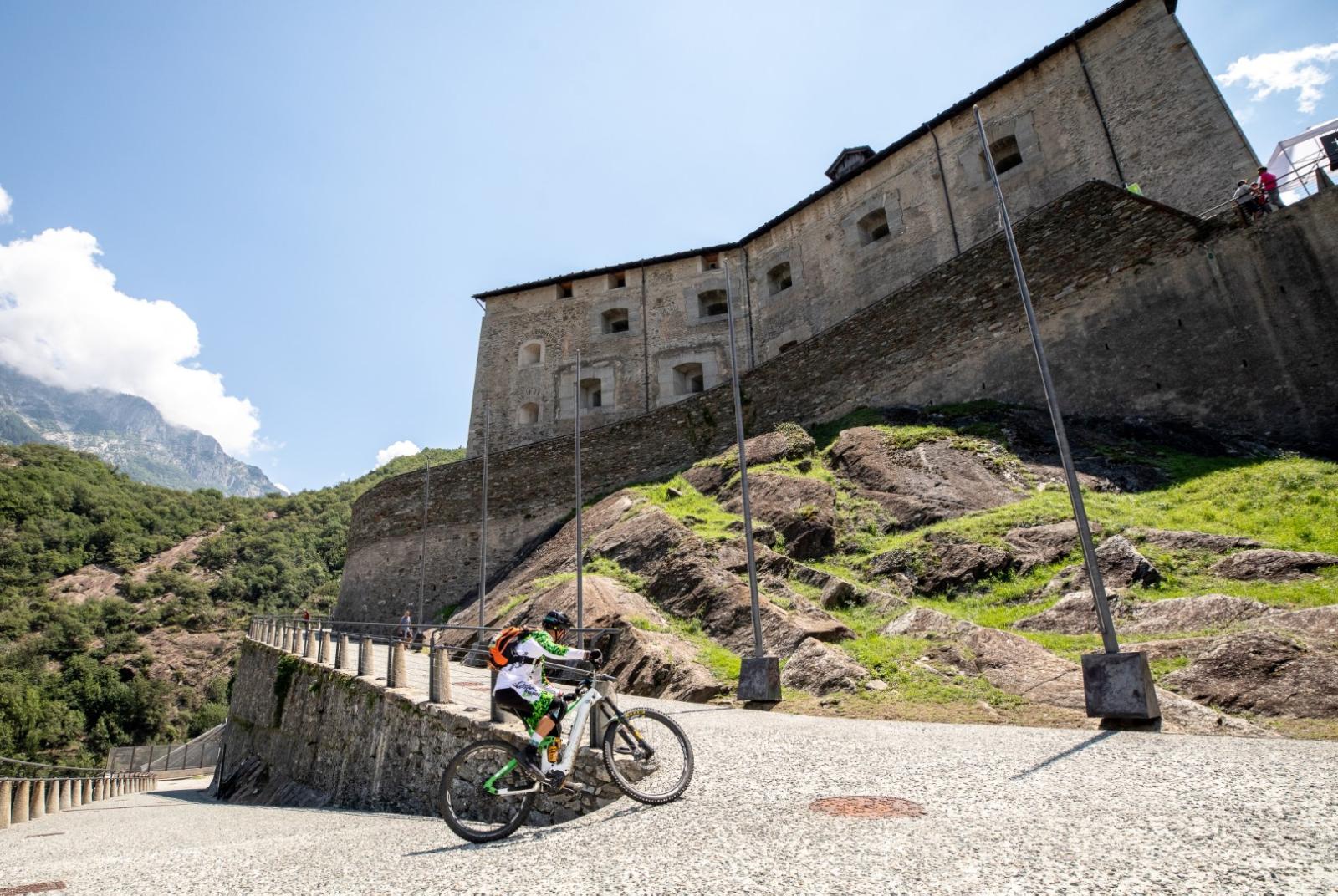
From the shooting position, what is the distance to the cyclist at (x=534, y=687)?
4.71 m

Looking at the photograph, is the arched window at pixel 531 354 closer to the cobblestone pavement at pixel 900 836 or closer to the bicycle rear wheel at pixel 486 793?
the cobblestone pavement at pixel 900 836

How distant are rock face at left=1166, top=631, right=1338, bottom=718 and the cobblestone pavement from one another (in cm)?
108

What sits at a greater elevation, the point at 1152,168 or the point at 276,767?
the point at 1152,168

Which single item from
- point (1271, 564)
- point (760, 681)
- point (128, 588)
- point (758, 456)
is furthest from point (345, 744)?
point (128, 588)

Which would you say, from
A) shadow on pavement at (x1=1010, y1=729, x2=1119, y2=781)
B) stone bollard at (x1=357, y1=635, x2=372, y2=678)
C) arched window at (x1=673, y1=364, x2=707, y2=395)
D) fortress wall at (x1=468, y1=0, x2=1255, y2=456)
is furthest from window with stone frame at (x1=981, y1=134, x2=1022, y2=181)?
stone bollard at (x1=357, y1=635, x2=372, y2=678)

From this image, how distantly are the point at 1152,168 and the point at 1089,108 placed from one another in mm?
3133

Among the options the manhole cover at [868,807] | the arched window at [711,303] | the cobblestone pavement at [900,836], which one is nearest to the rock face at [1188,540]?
the cobblestone pavement at [900,836]

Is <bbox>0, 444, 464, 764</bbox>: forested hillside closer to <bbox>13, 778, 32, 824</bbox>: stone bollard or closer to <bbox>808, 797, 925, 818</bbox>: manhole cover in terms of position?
<bbox>13, 778, 32, 824</bbox>: stone bollard

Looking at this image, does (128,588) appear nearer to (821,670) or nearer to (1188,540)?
(821,670)

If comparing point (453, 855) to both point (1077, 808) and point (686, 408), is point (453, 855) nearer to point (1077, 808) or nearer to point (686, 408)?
point (1077, 808)

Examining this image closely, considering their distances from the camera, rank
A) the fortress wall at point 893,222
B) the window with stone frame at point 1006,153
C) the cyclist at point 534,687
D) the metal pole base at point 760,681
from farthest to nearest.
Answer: the window with stone frame at point 1006,153
the fortress wall at point 893,222
the metal pole base at point 760,681
the cyclist at point 534,687

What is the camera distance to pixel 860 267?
25.5 m

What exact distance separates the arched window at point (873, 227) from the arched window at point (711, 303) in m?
6.45

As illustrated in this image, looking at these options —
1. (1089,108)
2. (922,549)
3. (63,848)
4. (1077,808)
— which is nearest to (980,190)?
(1089,108)
